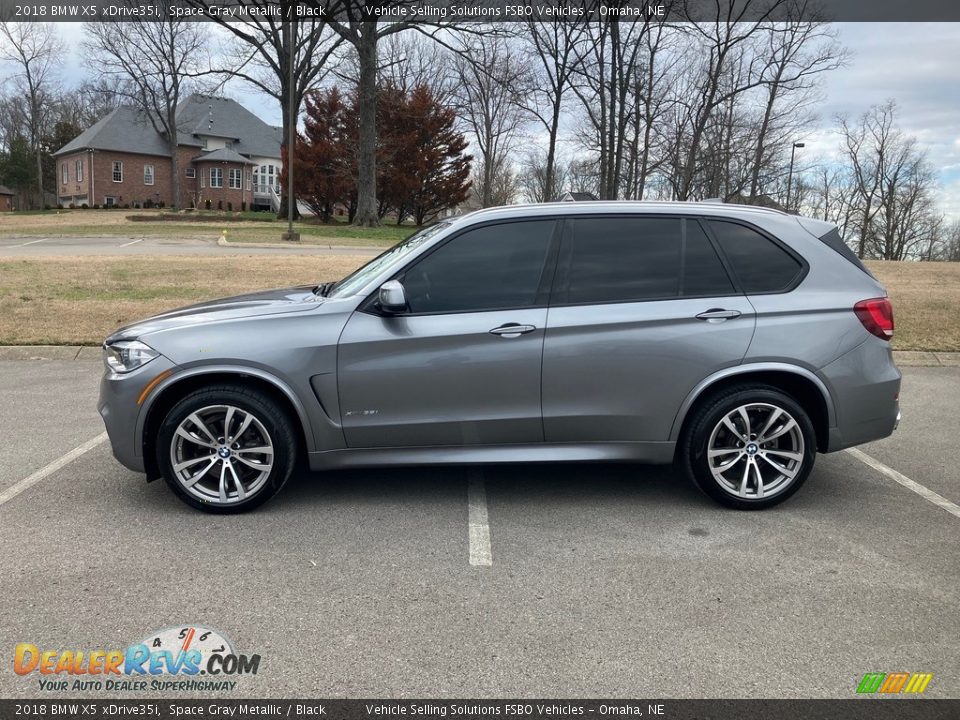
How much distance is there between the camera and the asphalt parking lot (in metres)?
2.90

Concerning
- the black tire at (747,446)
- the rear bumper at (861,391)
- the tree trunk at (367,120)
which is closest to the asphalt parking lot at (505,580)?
the black tire at (747,446)

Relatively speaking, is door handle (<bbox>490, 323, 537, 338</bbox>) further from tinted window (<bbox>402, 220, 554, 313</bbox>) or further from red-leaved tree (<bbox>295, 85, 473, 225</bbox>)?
red-leaved tree (<bbox>295, 85, 473, 225</bbox>)

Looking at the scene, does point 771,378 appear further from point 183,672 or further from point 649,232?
point 183,672

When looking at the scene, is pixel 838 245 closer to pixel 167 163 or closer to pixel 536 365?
pixel 536 365

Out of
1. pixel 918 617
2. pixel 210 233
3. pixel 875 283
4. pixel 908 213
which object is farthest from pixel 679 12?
pixel 908 213

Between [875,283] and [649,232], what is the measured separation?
4.72 ft

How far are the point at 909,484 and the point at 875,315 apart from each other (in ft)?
4.46

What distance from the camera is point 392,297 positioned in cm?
419

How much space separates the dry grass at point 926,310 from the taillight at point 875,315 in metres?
5.80

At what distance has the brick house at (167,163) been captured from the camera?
65.9 meters

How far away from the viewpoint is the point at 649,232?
4.62m

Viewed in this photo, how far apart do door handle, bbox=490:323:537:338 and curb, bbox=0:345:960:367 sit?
21.3 ft

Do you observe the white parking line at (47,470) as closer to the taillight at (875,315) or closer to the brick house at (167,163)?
the taillight at (875,315)

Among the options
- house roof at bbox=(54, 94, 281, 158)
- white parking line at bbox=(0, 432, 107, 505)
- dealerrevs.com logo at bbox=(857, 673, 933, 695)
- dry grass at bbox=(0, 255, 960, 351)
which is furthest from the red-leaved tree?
dealerrevs.com logo at bbox=(857, 673, 933, 695)
